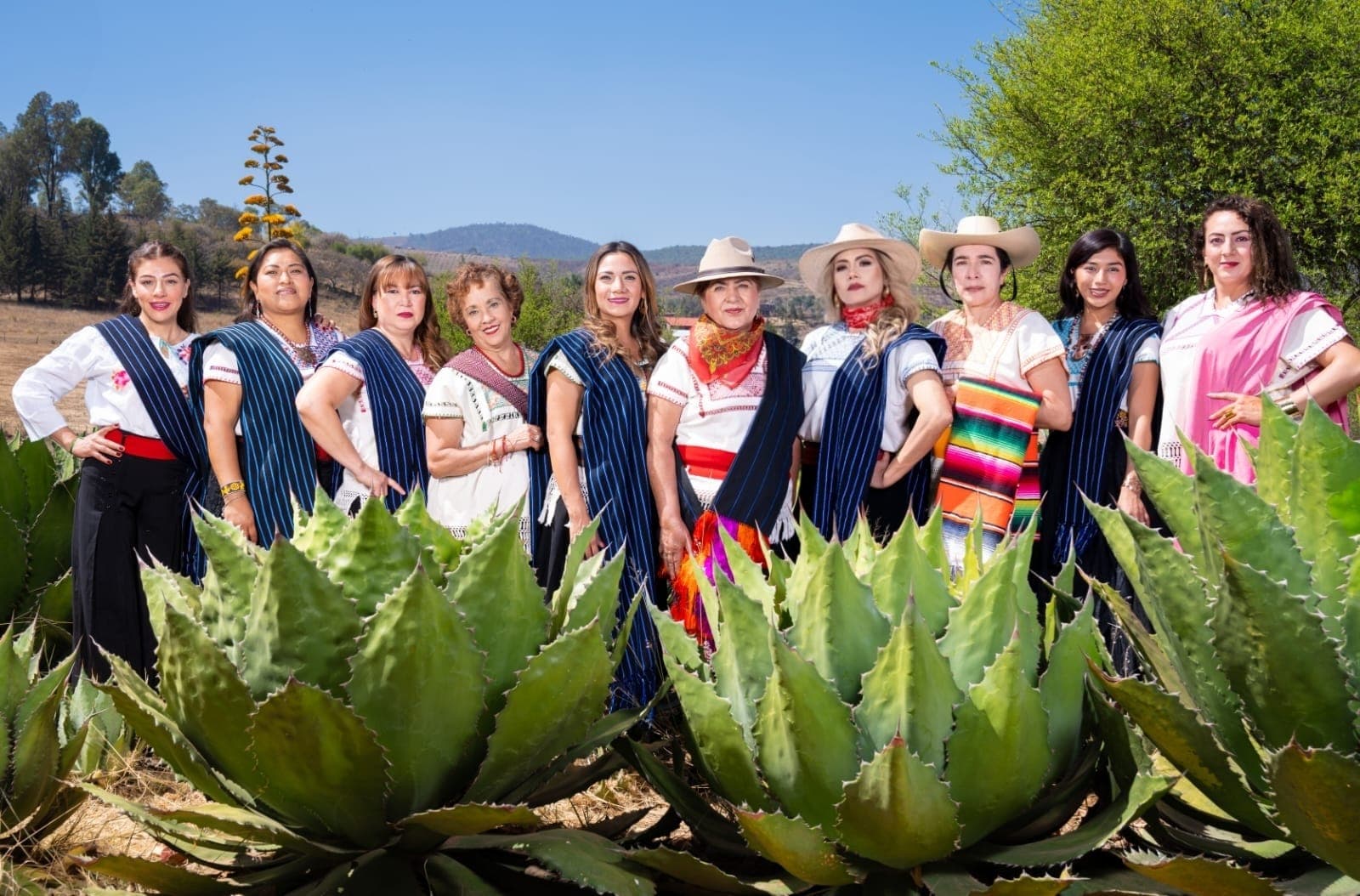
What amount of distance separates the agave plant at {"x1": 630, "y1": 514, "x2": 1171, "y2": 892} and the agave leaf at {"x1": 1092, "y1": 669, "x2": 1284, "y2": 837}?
42mm

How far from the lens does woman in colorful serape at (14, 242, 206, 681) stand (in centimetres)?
416

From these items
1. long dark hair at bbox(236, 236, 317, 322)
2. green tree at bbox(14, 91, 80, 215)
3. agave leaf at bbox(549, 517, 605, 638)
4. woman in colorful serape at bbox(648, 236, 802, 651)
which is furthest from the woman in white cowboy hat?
green tree at bbox(14, 91, 80, 215)

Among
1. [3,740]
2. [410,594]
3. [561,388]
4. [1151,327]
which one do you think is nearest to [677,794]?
[410,594]

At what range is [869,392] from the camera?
404 centimetres

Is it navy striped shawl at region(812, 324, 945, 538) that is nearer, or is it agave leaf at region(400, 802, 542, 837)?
agave leaf at region(400, 802, 542, 837)

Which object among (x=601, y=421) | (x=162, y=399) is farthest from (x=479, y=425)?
(x=162, y=399)

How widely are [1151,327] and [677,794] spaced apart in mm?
4090

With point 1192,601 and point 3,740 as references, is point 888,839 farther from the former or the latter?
point 3,740

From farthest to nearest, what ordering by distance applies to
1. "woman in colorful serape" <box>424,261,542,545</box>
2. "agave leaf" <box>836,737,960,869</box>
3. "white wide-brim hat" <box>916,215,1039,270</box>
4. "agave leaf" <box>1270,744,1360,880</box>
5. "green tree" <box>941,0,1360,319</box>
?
"green tree" <box>941,0,1360,319</box>
"white wide-brim hat" <box>916,215,1039,270</box>
"woman in colorful serape" <box>424,261,542,545</box>
"agave leaf" <box>836,737,960,869</box>
"agave leaf" <box>1270,744,1360,880</box>

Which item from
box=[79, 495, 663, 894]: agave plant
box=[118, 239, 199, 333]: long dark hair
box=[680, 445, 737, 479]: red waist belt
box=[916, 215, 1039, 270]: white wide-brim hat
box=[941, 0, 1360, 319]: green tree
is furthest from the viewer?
box=[941, 0, 1360, 319]: green tree

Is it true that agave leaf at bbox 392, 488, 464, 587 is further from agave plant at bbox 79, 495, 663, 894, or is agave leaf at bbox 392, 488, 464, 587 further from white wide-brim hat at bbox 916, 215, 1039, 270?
white wide-brim hat at bbox 916, 215, 1039, 270

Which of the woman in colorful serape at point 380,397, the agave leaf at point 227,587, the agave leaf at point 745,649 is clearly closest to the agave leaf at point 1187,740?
the agave leaf at point 745,649

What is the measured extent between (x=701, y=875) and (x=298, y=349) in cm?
390

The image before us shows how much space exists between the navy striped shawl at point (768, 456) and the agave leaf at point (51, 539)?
203 centimetres
